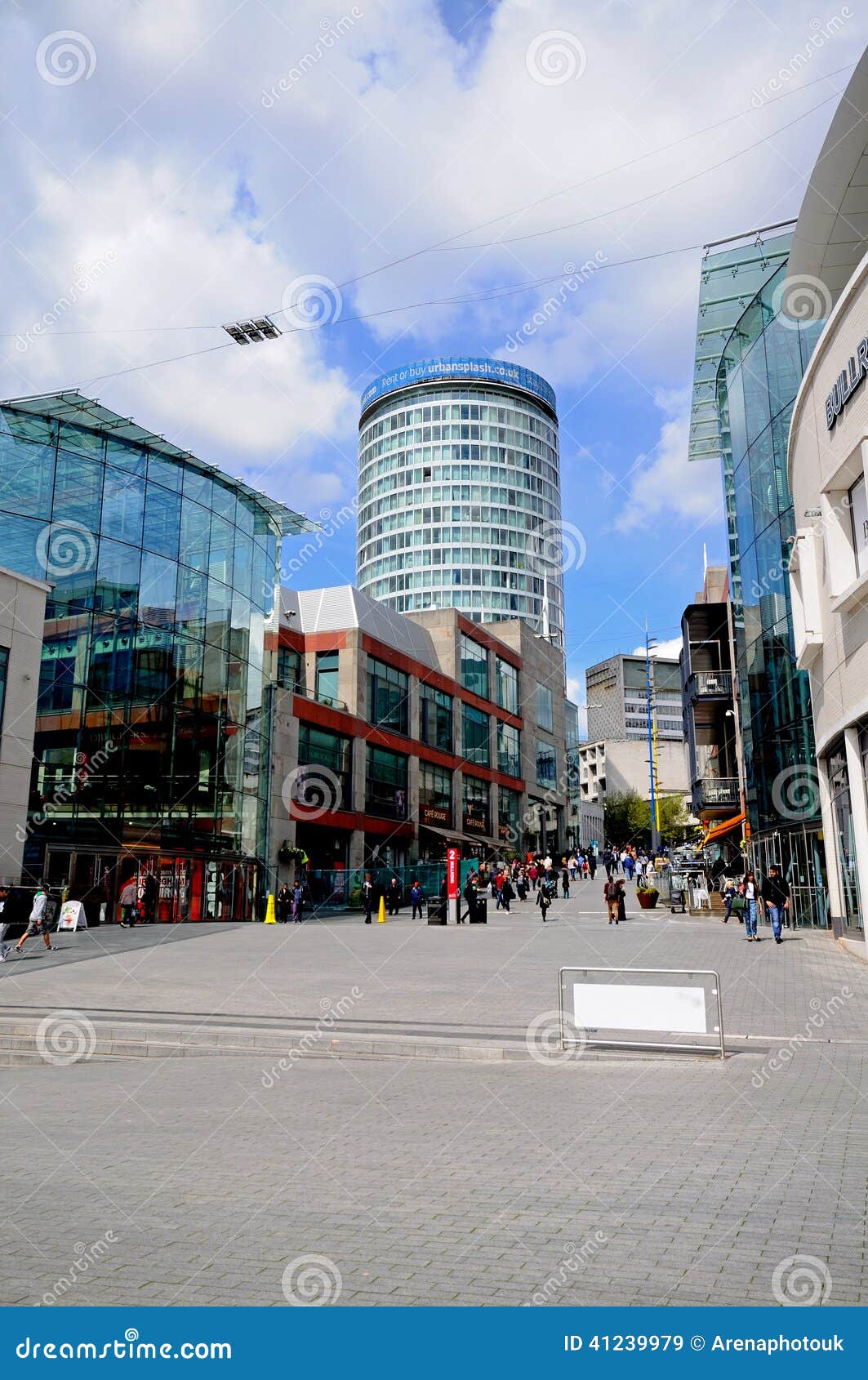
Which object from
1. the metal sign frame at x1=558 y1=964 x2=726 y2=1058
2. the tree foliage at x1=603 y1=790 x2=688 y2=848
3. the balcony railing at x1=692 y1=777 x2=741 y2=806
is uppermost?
the tree foliage at x1=603 y1=790 x2=688 y2=848

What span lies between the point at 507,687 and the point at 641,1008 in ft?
230

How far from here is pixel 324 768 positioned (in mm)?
49750

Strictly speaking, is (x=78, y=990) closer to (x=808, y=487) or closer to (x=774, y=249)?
(x=808, y=487)

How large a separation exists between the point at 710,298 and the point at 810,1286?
42152 mm

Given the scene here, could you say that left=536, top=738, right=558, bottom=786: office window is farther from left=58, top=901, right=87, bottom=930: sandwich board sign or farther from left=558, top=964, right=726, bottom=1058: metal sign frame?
left=558, top=964, right=726, bottom=1058: metal sign frame

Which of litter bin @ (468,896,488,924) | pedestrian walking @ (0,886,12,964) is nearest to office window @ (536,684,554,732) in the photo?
litter bin @ (468,896,488,924)

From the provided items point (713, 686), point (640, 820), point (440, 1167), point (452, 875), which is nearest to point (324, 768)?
point (452, 875)

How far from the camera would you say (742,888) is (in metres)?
26.0

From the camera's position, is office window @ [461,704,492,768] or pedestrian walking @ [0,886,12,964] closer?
pedestrian walking @ [0,886,12,964]

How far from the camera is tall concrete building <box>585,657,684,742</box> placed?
166m

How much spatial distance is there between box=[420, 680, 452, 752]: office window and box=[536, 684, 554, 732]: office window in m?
21.1

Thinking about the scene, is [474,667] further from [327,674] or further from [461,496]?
[461,496]

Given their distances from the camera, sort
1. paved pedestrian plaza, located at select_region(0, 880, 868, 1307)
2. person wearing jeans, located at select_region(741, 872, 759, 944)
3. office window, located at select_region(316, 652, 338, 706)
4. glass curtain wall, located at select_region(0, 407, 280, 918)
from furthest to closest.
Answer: office window, located at select_region(316, 652, 338, 706) < glass curtain wall, located at select_region(0, 407, 280, 918) < person wearing jeans, located at select_region(741, 872, 759, 944) < paved pedestrian plaza, located at select_region(0, 880, 868, 1307)

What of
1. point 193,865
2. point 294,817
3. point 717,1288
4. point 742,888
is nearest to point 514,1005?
point 717,1288
